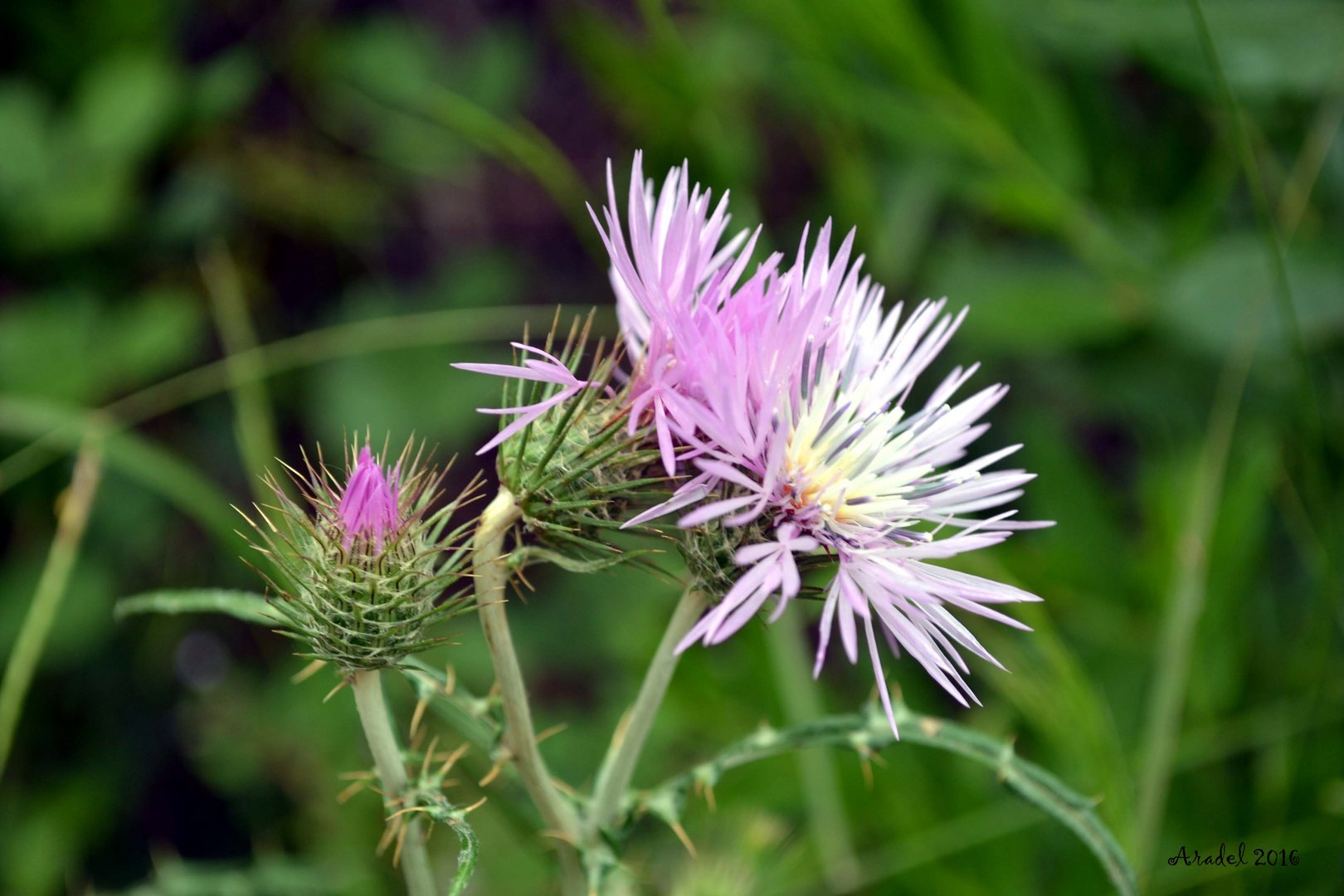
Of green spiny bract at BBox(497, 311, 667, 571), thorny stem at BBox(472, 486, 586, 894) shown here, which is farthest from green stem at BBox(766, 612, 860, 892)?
green spiny bract at BBox(497, 311, 667, 571)

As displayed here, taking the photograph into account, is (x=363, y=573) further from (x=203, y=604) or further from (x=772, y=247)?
(x=772, y=247)

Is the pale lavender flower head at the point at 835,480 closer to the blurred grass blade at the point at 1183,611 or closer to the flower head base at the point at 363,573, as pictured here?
the flower head base at the point at 363,573

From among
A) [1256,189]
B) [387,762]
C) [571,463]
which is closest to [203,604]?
[387,762]

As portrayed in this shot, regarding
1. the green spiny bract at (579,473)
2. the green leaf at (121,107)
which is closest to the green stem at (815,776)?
the green spiny bract at (579,473)

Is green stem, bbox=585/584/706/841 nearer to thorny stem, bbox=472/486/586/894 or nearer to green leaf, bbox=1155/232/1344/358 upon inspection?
thorny stem, bbox=472/486/586/894

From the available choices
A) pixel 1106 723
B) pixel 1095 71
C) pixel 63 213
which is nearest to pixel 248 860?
pixel 63 213

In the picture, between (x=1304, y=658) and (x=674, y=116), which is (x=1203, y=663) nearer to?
(x=1304, y=658)
